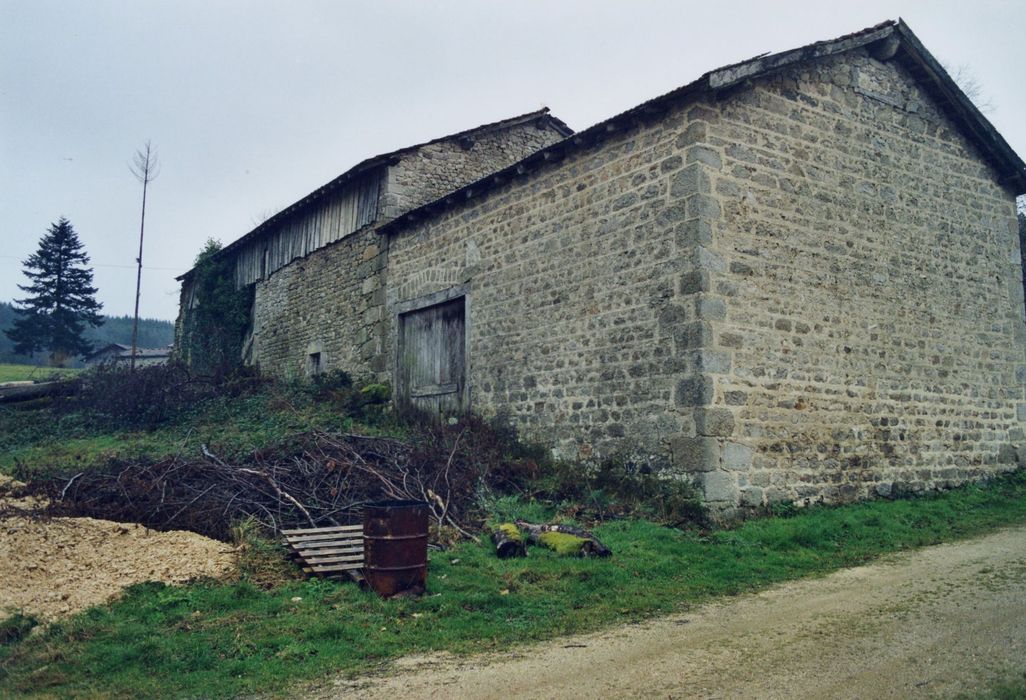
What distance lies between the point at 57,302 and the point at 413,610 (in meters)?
43.7

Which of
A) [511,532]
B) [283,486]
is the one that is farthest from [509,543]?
[283,486]

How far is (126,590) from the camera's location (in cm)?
640

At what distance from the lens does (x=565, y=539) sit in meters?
7.78

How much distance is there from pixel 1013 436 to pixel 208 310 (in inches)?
765

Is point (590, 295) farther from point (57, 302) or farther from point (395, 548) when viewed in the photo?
Result: point (57, 302)

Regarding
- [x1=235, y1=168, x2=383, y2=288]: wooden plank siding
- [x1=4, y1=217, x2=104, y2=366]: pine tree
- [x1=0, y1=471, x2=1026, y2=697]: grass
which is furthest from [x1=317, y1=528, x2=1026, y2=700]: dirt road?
[x1=4, y1=217, x2=104, y2=366]: pine tree

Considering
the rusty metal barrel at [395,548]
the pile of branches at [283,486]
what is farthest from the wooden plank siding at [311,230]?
the rusty metal barrel at [395,548]

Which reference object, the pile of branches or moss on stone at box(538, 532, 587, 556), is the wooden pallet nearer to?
the pile of branches

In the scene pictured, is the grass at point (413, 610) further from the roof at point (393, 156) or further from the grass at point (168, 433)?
the roof at point (393, 156)

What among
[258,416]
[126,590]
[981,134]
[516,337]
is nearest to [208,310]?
[258,416]

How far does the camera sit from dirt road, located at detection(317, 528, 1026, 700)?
170 inches

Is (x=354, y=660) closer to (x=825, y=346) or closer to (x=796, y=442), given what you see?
(x=796, y=442)

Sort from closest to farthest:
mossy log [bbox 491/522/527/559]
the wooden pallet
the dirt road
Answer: the dirt road < the wooden pallet < mossy log [bbox 491/522/527/559]

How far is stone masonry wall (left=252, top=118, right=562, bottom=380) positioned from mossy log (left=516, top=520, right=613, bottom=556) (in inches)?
291
